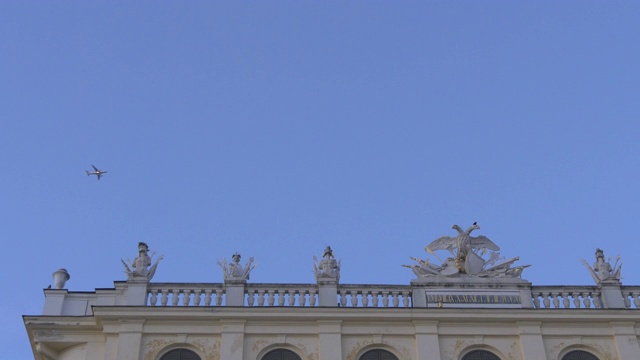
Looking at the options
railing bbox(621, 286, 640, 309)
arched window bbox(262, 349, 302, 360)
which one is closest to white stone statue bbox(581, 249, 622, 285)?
railing bbox(621, 286, 640, 309)

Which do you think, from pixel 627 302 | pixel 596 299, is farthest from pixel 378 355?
pixel 627 302

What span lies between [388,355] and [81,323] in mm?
8614

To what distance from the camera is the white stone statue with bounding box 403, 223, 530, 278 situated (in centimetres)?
2956

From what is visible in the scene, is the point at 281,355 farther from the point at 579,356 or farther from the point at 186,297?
the point at 579,356

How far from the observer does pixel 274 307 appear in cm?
2791

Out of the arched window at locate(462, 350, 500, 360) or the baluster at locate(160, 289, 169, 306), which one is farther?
the baluster at locate(160, 289, 169, 306)

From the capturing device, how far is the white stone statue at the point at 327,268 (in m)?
28.9

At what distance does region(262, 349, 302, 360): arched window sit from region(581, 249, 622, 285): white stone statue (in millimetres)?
9248

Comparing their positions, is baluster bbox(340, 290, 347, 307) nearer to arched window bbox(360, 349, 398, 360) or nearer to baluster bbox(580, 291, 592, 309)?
arched window bbox(360, 349, 398, 360)

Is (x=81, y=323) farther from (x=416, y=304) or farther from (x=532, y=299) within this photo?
(x=532, y=299)

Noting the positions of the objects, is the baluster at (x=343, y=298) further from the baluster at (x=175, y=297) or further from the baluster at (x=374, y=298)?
the baluster at (x=175, y=297)

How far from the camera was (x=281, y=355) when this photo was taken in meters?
27.5

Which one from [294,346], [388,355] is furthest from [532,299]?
[294,346]

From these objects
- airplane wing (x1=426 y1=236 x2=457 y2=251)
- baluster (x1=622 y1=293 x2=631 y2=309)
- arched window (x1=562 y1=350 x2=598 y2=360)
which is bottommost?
arched window (x1=562 y1=350 x2=598 y2=360)
